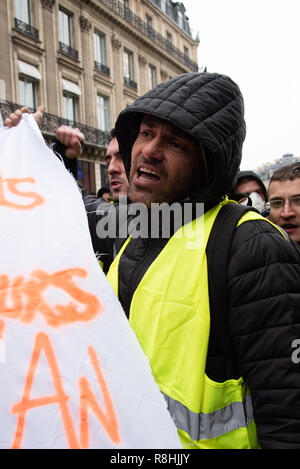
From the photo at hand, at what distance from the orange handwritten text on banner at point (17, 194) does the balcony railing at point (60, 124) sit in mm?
13368

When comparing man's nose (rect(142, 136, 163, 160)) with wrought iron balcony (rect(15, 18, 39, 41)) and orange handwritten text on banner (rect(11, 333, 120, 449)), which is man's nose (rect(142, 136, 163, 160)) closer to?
orange handwritten text on banner (rect(11, 333, 120, 449))

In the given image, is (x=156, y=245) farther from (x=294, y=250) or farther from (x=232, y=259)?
(x=294, y=250)

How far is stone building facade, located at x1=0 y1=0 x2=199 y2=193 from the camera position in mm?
14641

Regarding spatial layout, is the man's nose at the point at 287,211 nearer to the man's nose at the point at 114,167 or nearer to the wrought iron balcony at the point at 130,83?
the man's nose at the point at 114,167

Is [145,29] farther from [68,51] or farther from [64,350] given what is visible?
[64,350]

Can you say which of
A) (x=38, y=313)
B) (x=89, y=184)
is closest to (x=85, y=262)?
(x=38, y=313)

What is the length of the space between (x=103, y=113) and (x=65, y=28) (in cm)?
411

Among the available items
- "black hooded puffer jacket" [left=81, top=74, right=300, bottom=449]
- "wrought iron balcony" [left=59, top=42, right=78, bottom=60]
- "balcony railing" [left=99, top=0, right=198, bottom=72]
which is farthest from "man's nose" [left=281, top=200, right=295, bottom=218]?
"balcony railing" [left=99, top=0, right=198, bottom=72]

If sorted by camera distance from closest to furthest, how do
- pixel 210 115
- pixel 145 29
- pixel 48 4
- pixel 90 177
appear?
pixel 210 115
pixel 48 4
pixel 90 177
pixel 145 29

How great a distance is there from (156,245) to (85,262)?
276mm

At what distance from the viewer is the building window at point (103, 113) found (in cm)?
1922

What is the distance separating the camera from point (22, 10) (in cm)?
1506

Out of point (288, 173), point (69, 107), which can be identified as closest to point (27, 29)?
point (69, 107)

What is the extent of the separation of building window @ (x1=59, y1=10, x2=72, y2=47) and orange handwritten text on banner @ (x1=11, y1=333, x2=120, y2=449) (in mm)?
18416
